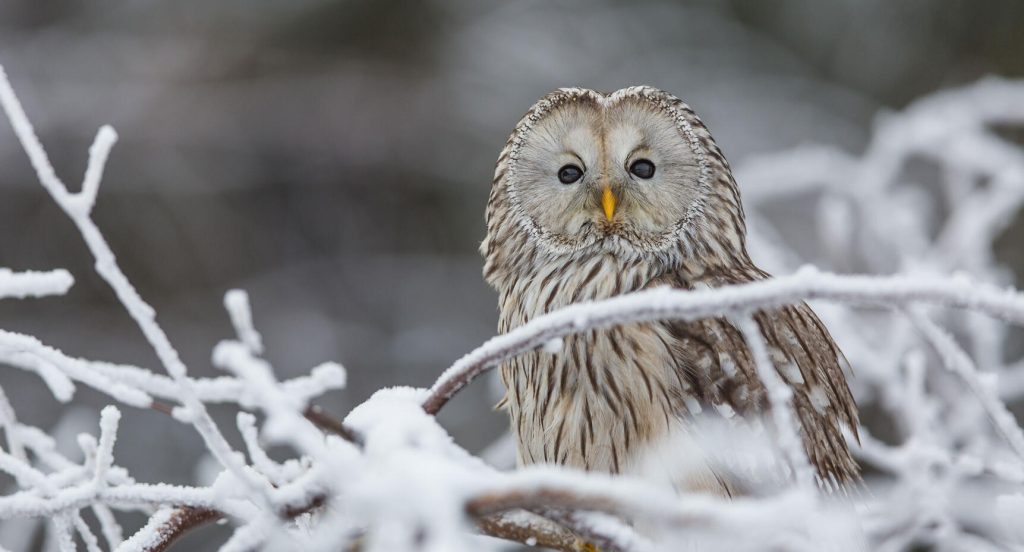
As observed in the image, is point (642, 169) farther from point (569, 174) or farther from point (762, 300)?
point (762, 300)

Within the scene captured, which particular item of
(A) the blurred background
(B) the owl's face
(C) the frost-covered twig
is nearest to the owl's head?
(B) the owl's face

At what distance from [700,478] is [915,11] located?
6.69m

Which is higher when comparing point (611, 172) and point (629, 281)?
point (611, 172)

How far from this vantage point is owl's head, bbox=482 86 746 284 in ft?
9.02

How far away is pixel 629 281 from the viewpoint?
2725 mm

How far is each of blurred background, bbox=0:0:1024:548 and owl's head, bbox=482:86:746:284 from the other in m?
4.26

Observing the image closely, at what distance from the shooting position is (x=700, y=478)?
2.35 metres

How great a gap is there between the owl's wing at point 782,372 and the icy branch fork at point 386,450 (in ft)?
2.76

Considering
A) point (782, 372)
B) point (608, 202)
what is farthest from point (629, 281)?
point (782, 372)

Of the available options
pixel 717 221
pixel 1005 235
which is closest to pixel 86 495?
pixel 717 221

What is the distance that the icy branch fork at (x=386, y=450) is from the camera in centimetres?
99

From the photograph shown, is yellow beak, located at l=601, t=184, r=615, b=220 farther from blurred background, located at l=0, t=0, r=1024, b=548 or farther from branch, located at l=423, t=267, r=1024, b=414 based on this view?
blurred background, located at l=0, t=0, r=1024, b=548

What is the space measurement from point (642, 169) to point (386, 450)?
179 cm

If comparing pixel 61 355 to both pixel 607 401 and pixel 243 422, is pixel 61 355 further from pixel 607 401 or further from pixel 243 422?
pixel 607 401
